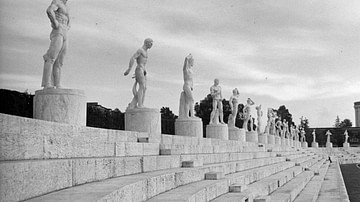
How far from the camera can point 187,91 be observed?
18.8m

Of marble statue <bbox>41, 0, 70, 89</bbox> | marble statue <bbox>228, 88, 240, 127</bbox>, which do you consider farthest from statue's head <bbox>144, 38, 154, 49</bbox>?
marble statue <bbox>228, 88, 240, 127</bbox>

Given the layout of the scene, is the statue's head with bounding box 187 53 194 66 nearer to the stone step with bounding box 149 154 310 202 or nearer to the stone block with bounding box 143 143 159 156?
the stone block with bounding box 143 143 159 156

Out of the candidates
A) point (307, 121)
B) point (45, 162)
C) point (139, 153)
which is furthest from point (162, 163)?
point (307, 121)

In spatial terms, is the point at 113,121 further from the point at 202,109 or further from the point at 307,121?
the point at 307,121

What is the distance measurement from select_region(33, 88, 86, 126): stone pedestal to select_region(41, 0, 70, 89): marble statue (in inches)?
14.6

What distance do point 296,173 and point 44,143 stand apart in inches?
496

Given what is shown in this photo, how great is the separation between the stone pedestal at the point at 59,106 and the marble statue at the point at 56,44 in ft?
1.22

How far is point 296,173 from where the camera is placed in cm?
1634

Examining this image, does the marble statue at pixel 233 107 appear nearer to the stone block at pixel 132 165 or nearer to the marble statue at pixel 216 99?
the marble statue at pixel 216 99

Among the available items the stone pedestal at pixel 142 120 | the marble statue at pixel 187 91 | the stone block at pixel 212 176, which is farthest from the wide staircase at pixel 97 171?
the marble statue at pixel 187 91

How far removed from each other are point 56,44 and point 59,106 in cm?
144

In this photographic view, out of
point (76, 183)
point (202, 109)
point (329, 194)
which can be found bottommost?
point (329, 194)

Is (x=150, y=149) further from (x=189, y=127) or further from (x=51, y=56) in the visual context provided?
(x=189, y=127)

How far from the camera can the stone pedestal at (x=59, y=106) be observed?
29.8ft
